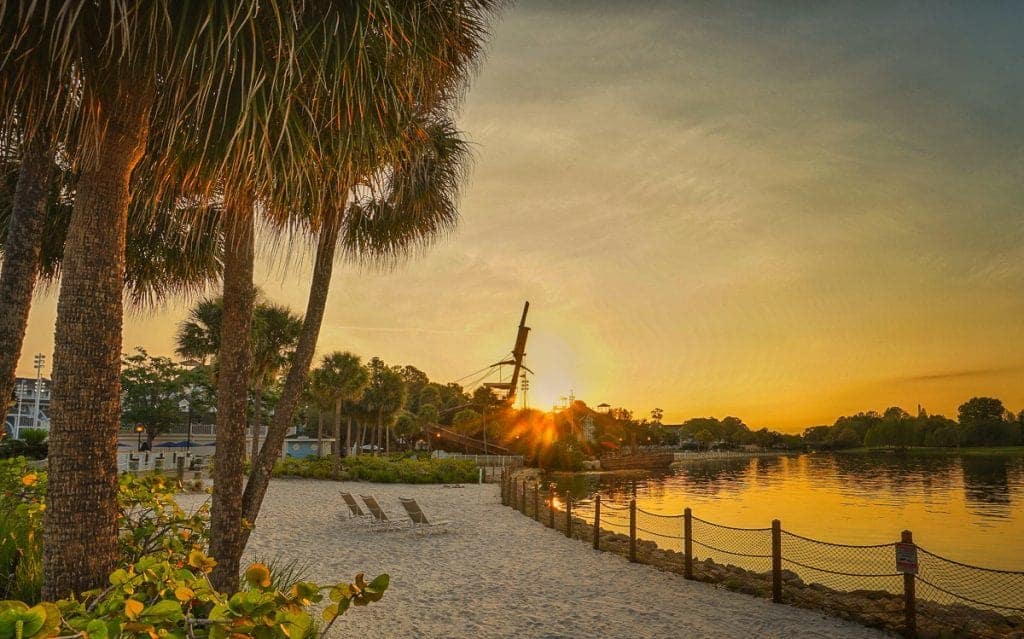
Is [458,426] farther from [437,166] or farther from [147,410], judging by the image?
[437,166]

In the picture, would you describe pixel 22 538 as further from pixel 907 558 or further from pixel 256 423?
pixel 256 423

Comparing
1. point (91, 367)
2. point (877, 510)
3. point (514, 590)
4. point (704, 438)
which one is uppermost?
point (91, 367)

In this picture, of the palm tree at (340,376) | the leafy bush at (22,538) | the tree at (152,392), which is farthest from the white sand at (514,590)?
the tree at (152,392)

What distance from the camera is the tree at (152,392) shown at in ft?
189

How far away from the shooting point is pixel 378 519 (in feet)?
52.7

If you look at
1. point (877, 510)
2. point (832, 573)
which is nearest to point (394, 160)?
point (832, 573)

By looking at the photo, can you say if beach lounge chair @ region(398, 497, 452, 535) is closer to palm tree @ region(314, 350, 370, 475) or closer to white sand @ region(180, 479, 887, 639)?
white sand @ region(180, 479, 887, 639)

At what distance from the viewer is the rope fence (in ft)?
26.9

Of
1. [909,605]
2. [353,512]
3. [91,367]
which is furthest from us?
[353,512]

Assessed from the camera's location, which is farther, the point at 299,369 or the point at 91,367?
the point at 299,369

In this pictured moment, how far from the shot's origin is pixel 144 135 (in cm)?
A: 401

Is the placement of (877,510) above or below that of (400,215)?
below

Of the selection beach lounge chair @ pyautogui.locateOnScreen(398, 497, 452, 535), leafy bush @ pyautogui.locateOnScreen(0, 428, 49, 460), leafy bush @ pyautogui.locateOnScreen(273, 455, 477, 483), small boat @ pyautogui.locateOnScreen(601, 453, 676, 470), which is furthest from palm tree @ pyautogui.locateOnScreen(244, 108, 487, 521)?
small boat @ pyautogui.locateOnScreen(601, 453, 676, 470)

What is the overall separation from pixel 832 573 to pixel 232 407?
1029cm
